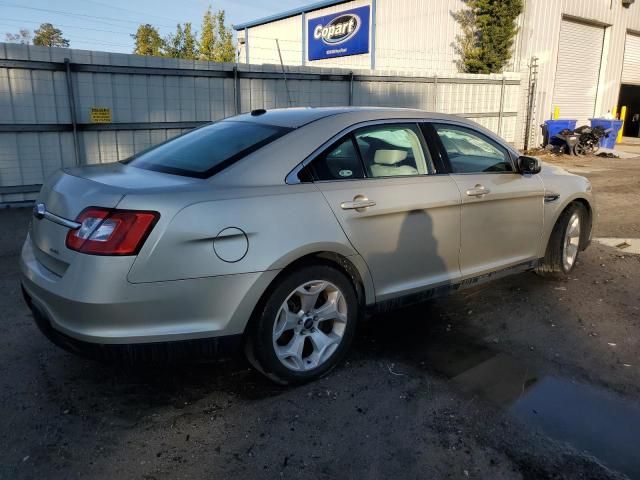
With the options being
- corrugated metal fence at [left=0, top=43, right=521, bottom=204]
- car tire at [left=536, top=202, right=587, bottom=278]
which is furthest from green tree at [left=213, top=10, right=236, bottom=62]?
car tire at [left=536, top=202, right=587, bottom=278]

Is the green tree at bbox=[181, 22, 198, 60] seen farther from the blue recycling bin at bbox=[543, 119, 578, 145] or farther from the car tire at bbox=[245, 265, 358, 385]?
the car tire at bbox=[245, 265, 358, 385]

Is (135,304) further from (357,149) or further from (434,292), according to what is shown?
(434,292)

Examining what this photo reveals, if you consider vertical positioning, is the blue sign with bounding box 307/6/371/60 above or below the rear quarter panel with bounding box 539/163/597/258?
above

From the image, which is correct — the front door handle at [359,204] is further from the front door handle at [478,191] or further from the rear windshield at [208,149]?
the front door handle at [478,191]

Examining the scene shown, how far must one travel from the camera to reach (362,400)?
3.06 m

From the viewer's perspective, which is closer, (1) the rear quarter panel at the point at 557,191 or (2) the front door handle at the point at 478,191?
(2) the front door handle at the point at 478,191

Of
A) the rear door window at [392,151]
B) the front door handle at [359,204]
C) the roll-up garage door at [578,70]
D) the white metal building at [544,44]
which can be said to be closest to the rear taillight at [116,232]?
the front door handle at [359,204]

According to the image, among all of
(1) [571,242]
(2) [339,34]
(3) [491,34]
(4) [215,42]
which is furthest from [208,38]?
(1) [571,242]

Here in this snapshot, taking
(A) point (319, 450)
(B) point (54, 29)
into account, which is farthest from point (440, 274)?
(B) point (54, 29)

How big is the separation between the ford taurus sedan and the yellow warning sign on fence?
5481 millimetres

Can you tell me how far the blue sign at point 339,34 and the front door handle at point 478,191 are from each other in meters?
23.1

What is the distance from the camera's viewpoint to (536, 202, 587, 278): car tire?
193 inches

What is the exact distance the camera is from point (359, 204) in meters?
3.29

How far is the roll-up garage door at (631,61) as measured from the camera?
22.5 m
